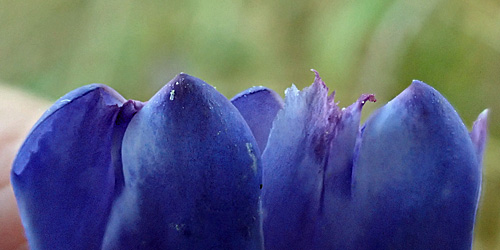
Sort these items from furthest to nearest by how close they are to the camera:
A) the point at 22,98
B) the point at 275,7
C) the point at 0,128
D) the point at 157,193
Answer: the point at 275,7 → the point at 22,98 → the point at 0,128 → the point at 157,193

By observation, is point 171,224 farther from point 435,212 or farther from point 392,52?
point 392,52

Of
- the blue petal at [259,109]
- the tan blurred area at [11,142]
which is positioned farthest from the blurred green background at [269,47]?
the blue petal at [259,109]

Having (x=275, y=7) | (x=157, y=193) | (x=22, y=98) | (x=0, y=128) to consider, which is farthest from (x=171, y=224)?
(x=275, y=7)

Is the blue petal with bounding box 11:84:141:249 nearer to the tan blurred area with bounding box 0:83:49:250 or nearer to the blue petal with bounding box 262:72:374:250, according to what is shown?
the blue petal with bounding box 262:72:374:250

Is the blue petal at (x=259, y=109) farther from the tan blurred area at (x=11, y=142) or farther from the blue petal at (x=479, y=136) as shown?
the tan blurred area at (x=11, y=142)

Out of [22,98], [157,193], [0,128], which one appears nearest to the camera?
[157,193]

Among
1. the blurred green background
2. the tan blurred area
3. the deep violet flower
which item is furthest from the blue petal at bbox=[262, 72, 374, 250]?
the blurred green background

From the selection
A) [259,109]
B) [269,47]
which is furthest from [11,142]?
[269,47]
